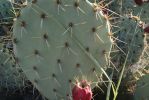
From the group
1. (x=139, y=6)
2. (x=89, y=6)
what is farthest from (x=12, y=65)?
(x=139, y=6)

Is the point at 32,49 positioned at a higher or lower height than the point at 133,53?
higher

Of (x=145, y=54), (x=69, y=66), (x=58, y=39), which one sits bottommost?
(x=145, y=54)

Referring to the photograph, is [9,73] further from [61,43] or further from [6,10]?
[6,10]

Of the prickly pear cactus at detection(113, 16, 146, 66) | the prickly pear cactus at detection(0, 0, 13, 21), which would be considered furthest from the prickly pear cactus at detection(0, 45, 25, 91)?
the prickly pear cactus at detection(0, 0, 13, 21)

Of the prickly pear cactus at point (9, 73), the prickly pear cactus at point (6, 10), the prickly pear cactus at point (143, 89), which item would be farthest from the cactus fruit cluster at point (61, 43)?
the prickly pear cactus at point (6, 10)

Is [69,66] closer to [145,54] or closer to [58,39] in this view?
[58,39]

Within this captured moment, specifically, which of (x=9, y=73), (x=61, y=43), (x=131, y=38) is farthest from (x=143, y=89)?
(x=9, y=73)
